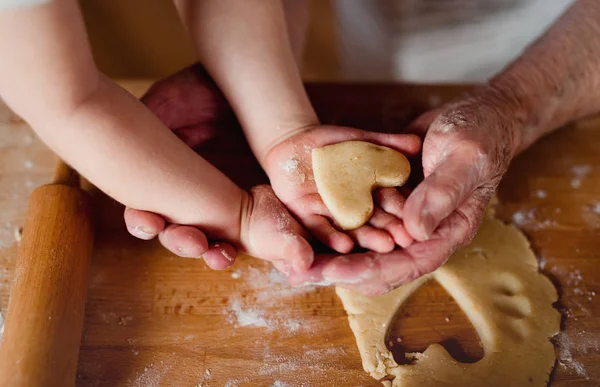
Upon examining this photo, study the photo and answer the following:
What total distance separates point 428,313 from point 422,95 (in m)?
0.60

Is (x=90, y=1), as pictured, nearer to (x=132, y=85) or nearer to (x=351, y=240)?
(x=132, y=85)

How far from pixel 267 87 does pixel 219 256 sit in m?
0.35

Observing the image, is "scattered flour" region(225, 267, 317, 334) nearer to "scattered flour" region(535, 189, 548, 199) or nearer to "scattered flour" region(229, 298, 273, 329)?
"scattered flour" region(229, 298, 273, 329)

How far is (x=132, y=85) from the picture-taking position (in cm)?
134

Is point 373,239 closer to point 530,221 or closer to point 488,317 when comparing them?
point 488,317

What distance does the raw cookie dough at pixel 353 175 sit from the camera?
88 centimetres

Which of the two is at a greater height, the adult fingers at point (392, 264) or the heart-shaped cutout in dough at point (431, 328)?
the adult fingers at point (392, 264)

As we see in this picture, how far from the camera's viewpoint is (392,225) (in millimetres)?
870

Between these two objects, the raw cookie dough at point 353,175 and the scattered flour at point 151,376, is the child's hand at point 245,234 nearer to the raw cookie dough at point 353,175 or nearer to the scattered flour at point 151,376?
the raw cookie dough at point 353,175

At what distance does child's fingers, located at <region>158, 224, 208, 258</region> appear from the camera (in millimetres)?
896

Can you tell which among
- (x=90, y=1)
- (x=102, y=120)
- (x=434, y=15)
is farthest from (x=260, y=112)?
(x=90, y=1)

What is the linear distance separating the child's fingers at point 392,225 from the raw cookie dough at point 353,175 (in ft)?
0.06

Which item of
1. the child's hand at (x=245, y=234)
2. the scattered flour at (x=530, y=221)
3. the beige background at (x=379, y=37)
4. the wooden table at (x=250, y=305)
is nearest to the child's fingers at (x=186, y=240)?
the child's hand at (x=245, y=234)

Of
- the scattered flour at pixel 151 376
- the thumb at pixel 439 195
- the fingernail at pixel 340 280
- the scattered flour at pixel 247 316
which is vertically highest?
the thumb at pixel 439 195
